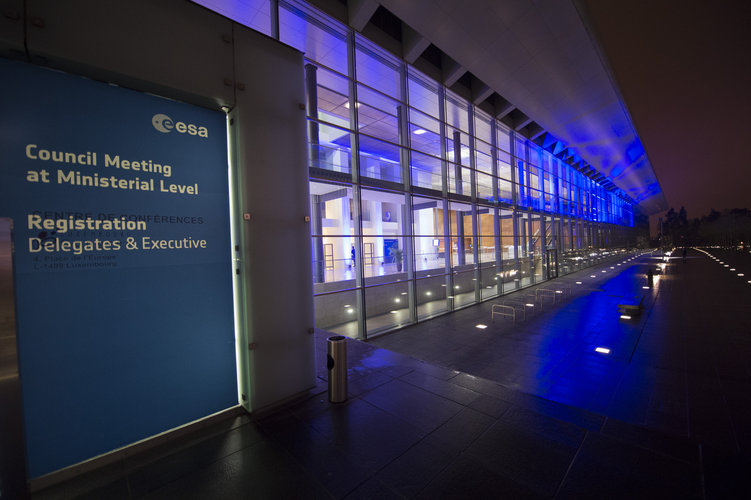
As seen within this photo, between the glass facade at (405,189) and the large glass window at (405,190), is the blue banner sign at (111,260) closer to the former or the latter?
the glass facade at (405,189)

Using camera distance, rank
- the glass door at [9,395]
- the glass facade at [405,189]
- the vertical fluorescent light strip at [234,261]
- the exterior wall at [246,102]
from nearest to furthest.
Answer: the glass door at [9,395] → the exterior wall at [246,102] → the vertical fluorescent light strip at [234,261] → the glass facade at [405,189]

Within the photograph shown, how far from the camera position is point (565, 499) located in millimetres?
2100

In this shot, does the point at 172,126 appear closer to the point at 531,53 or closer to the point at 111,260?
the point at 111,260

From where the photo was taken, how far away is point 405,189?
392 inches

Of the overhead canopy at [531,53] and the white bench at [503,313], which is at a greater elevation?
the overhead canopy at [531,53]

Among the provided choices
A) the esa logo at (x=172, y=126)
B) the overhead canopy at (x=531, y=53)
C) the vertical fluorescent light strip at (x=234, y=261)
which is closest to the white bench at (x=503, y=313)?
the overhead canopy at (x=531, y=53)

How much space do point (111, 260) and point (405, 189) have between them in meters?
8.39

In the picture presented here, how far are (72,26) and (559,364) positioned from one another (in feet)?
28.7

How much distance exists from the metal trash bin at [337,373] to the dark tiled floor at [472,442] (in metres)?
0.12

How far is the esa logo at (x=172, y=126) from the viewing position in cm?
292

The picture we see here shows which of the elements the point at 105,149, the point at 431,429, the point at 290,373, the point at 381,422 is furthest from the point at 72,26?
the point at 431,429

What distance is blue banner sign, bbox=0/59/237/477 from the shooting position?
2.29m

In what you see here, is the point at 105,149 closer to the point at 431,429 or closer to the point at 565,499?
the point at 431,429

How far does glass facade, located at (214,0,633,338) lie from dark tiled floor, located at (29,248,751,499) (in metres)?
2.71
